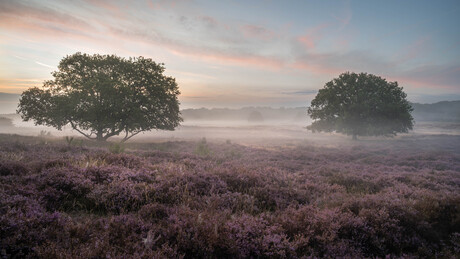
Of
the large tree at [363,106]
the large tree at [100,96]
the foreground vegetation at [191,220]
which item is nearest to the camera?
the foreground vegetation at [191,220]

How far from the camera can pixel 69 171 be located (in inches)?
236

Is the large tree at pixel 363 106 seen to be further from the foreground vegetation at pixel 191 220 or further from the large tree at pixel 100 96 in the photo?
the foreground vegetation at pixel 191 220

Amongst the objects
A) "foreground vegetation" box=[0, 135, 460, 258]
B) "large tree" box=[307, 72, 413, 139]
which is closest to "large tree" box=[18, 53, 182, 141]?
"foreground vegetation" box=[0, 135, 460, 258]

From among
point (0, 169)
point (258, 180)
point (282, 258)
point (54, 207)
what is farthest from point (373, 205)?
point (0, 169)

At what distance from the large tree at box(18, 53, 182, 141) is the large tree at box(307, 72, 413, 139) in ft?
94.1

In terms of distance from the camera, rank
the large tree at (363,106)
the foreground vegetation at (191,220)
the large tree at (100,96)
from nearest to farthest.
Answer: the foreground vegetation at (191,220) → the large tree at (100,96) → the large tree at (363,106)

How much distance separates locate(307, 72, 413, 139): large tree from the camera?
36.5 m

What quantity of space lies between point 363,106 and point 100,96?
3772 cm

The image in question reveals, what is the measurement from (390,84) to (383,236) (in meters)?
43.6

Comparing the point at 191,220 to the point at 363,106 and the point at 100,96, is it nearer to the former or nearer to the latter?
the point at 100,96

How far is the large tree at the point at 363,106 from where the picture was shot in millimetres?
36469

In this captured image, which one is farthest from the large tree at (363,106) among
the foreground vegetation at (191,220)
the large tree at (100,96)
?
the foreground vegetation at (191,220)

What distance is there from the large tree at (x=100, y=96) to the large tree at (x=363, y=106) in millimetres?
28691

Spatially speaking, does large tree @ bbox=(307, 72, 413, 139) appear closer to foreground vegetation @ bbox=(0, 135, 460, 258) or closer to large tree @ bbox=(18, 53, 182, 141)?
large tree @ bbox=(18, 53, 182, 141)
